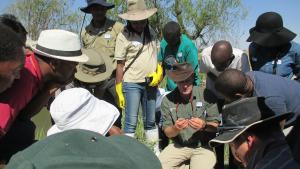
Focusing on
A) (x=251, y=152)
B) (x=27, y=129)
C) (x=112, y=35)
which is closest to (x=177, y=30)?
(x=112, y=35)

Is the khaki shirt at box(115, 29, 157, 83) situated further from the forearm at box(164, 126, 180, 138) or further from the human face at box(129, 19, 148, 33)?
the forearm at box(164, 126, 180, 138)

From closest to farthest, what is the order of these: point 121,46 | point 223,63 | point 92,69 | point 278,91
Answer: point 278,91, point 223,63, point 92,69, point 121,46

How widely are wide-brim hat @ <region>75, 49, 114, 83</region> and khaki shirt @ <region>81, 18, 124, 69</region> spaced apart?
1.18 ft

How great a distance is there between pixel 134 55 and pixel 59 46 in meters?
1.54

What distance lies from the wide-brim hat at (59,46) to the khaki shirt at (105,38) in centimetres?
135

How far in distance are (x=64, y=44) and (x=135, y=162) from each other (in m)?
2.32

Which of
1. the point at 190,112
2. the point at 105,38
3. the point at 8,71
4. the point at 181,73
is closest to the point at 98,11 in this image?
the point at 105,38

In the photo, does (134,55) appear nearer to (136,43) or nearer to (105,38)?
(136,43)

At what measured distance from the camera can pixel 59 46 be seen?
10.0ft

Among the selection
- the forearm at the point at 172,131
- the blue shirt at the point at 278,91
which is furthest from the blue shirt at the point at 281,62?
the forearm at the point at 172,131

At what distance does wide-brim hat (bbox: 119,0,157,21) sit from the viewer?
441 cm

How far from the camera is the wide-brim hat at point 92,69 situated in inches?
160

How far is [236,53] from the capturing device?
153 inches

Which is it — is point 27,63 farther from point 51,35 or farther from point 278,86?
point 278,86
